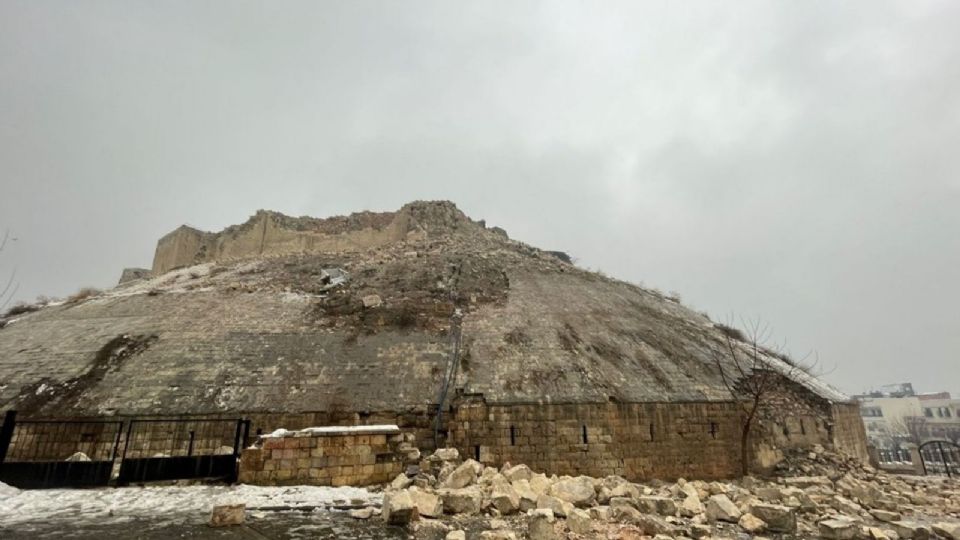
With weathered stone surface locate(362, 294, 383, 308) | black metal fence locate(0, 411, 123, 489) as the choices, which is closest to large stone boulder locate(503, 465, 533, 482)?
black metal fence locate(0, 411, 123, 489)

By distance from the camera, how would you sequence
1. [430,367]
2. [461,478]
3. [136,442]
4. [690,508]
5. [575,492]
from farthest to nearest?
[430,367] → [136,442] → [461,478] → [575,492] → [690,508]

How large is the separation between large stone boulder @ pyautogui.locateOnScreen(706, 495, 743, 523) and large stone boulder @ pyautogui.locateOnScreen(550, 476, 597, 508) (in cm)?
211

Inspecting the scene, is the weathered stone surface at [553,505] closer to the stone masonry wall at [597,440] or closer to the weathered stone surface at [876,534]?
the stone masonry wall at [597,440]

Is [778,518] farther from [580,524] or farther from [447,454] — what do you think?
[447,454]

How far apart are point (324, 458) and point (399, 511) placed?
344 centimetres

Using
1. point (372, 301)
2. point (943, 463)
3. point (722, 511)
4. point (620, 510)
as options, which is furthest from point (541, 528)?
point (943, 463)

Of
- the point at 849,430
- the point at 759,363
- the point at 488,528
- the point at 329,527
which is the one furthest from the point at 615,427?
the point at 849,430

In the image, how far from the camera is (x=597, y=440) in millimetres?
12727

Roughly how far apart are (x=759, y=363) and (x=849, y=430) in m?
3.70

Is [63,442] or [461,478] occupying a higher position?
[63,442]

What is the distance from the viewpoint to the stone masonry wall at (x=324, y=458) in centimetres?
966

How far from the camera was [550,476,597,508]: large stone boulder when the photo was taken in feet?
28.7

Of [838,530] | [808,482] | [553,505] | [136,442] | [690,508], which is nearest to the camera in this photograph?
[838,530]

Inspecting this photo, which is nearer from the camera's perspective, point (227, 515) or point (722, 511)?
point (227, 515)
